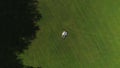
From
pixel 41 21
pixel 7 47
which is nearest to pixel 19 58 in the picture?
pixel 7 47

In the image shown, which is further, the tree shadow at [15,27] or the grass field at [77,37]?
the grass field at [77,37]

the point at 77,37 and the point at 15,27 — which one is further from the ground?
the point at 15,27

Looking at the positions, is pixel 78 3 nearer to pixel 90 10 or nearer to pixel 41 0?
pixel 90 10

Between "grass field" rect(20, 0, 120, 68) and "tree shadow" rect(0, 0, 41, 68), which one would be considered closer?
"tree shadow" rect(0, 0, 41, 68)

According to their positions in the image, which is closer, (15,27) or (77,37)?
(15,27)
